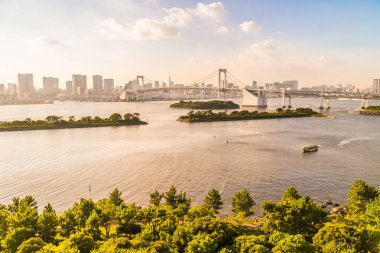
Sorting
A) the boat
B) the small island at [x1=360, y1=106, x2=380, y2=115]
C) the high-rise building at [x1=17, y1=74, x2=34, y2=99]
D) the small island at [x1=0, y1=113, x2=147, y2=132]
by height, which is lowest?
the boat

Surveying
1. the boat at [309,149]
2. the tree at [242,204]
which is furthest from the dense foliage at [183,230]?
the boat at [309,149]

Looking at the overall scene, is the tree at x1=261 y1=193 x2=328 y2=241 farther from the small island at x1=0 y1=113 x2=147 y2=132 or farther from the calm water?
the small island at x1=0 y1=113 x2=147 y2=132

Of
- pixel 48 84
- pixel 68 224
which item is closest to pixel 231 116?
pixel 68 224

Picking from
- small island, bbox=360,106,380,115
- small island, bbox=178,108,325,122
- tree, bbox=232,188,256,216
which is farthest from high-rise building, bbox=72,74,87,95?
tree, bbox=232,188,256,216

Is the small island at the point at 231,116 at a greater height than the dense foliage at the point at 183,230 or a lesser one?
greater

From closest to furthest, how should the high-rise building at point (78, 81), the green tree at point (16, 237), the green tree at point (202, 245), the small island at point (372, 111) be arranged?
the green tree at point (202, 245) → the green tree at point (16, 237) → the small island at point (372, 111) → the high-rise building at point (78, 81)

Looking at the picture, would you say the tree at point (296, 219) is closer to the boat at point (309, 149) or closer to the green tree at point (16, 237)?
the green tree at point (16, 237)

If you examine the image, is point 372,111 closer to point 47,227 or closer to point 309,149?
point 309,149
